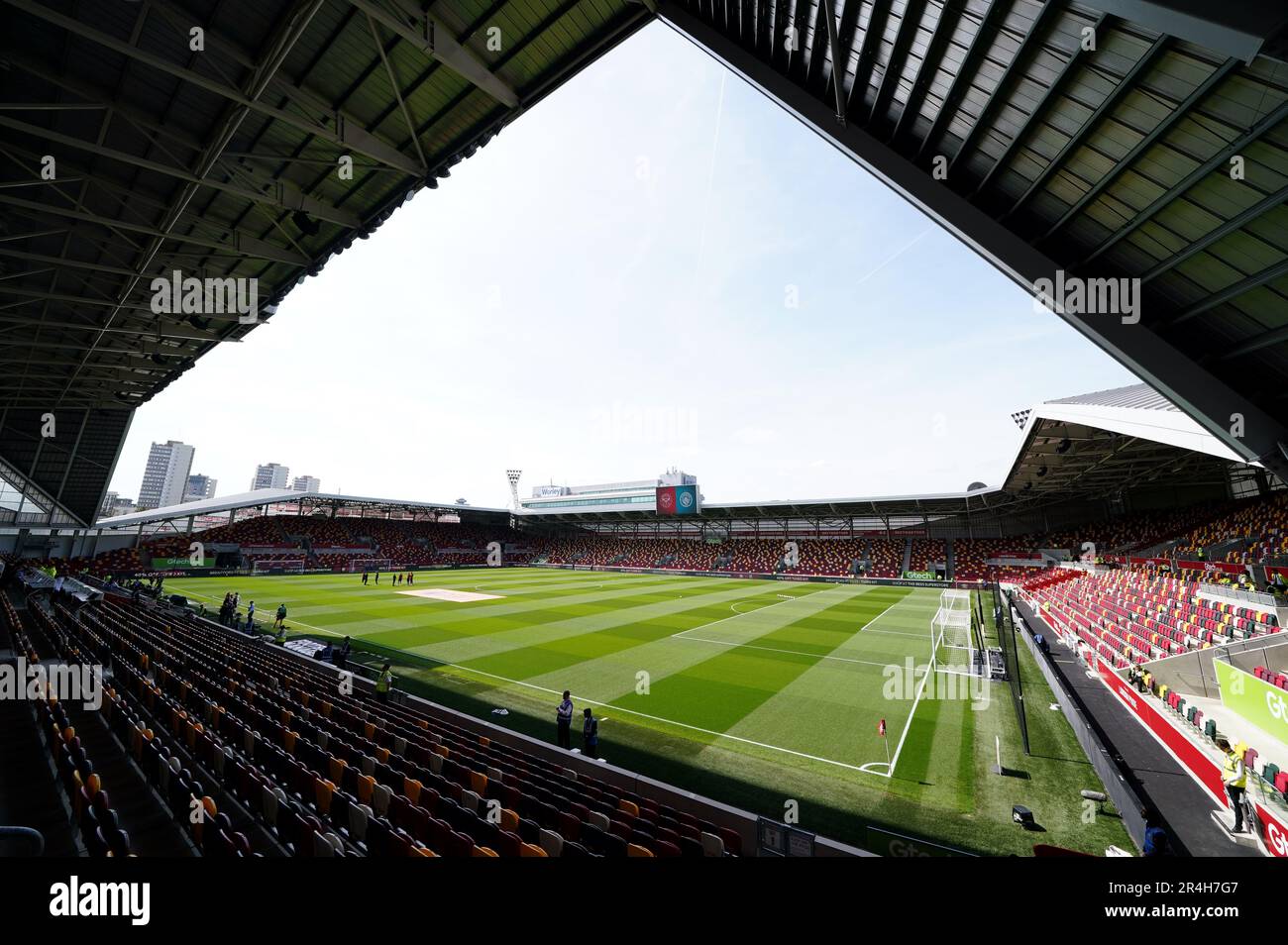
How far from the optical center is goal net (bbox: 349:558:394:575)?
54.3 metres

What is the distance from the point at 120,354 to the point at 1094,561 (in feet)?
201

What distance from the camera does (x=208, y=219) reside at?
1348cm

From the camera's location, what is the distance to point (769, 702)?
14.2 m

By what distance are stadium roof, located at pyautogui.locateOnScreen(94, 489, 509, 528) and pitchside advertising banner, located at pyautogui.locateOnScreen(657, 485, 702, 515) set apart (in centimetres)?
2858

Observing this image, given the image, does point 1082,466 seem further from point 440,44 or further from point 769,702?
point 440,44

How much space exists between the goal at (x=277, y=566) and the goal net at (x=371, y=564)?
15.9 ft

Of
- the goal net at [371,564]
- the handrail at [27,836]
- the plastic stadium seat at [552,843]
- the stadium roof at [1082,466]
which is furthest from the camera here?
the goal net at [371,564]

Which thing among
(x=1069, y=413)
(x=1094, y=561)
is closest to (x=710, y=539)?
(x=1094, y=561)

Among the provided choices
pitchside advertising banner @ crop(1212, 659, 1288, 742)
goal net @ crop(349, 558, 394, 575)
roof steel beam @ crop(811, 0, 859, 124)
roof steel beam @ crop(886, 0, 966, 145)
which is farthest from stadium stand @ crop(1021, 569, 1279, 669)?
goal net @ crop(349, 558, 394, 575)

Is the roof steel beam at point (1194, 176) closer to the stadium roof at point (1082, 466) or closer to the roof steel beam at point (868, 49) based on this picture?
the roof steel beam at point (868, 49)

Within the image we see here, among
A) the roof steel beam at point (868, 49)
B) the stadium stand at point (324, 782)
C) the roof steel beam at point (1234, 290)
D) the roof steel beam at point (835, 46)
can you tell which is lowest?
the stadium stand at point (324, 782)

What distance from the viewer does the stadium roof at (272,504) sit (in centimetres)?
4703

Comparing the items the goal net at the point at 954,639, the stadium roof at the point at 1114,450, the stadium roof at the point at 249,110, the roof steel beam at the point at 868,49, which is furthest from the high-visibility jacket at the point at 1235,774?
the stadium roof at the point at 249,110
